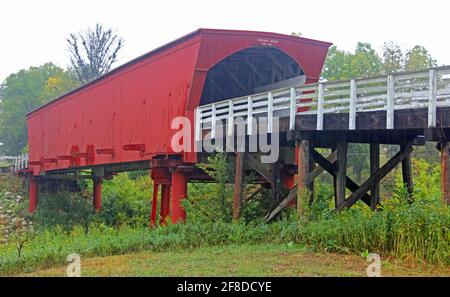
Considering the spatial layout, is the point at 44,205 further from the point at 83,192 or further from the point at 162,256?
the point at 162,256

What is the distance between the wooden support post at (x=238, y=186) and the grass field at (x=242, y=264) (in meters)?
3.17

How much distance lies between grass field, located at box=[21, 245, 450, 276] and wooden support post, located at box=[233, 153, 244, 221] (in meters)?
3.17

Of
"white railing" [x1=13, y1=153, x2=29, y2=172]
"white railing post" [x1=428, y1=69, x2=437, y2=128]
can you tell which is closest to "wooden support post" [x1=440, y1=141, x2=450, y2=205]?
"white railing post" [x1=428, y1=69, x2=437, y2=128]

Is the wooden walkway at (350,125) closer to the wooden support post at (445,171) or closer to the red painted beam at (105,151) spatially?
the wooden support post at (445,171)

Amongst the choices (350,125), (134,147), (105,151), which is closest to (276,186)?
(350,125)

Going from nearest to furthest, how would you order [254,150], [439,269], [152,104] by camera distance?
[439,269]
[254,150]
[152,104]

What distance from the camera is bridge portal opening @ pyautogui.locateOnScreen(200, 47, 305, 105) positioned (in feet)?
66.6

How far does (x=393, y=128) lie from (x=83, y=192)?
99.4ft

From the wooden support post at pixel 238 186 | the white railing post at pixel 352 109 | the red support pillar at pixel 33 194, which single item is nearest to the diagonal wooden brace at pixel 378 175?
the white railing post at pixel 352 109

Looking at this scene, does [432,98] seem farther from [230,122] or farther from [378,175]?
[230,122]

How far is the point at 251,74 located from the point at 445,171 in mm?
11814

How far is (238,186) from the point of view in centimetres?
1605
